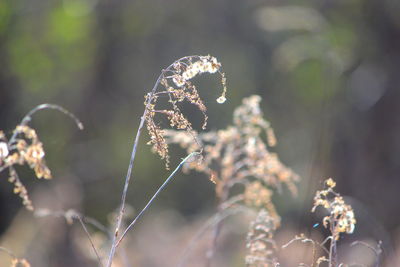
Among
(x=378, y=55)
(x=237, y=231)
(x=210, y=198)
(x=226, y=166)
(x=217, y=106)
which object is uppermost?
(x=378, y=55)

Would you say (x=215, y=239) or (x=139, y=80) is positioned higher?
(x=139, y=80)

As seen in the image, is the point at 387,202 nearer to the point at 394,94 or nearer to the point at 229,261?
the point at 394,94

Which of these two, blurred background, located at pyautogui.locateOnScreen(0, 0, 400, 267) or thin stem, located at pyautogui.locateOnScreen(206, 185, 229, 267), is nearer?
thin stem, located at pyautogui.locateOnScreen(206, 185, 229, 267)

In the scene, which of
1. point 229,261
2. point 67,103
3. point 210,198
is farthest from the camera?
point 210,198

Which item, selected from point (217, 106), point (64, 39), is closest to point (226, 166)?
point (217, 106)

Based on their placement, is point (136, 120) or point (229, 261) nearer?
point (229, 261)

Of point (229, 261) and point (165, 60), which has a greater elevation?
point (165, 60)

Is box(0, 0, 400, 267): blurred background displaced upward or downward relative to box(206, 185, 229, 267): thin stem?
upward

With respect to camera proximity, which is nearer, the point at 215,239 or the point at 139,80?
the point at 215,239

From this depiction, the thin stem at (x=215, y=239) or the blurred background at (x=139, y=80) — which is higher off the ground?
the blurred background at (x=139, y=80)

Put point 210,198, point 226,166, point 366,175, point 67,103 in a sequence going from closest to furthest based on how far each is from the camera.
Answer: point 226,166, point 366,175, point 67,103, point 210,198

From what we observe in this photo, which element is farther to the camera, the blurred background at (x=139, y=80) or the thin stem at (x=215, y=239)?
the blurred background at (x=139, y=80)

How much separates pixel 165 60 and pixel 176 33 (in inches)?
17.5

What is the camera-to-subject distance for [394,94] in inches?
258
